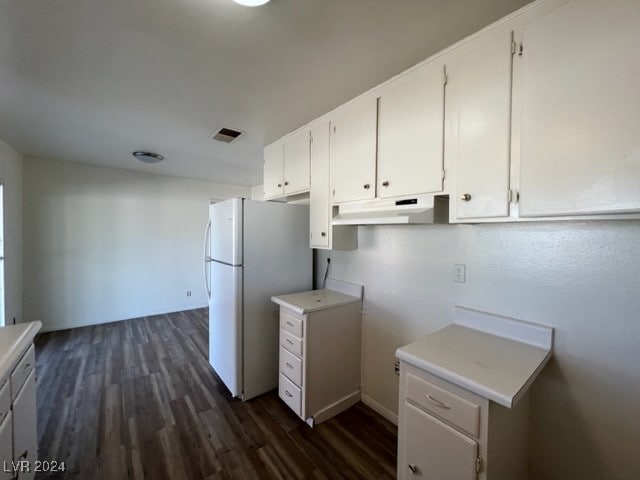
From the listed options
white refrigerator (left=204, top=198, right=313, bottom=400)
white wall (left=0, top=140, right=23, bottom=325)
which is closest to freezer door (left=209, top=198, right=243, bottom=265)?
white refrigerator (left=204, top=198, right=313, bottom=400)

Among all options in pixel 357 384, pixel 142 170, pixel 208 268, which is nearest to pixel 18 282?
pixel 142 170

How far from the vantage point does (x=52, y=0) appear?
3.61ft

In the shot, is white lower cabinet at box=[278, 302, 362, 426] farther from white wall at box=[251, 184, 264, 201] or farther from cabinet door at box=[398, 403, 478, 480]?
white wall at box=[251, 184, 264, 201]

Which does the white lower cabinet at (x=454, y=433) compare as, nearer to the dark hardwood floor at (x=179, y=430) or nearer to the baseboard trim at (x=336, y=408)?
the dark hardwood floor at (x=179, y=430)

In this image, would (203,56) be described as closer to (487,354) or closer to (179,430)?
(487,354)

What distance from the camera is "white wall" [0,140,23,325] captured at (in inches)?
119

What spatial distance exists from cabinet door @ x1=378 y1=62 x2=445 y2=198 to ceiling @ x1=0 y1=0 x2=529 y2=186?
0.13 m

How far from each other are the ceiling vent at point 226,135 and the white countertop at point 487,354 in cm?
236

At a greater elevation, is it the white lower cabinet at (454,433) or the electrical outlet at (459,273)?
the electrical outlet at (459,273)

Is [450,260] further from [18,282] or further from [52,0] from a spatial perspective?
[18,282]

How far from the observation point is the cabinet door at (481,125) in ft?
3.96

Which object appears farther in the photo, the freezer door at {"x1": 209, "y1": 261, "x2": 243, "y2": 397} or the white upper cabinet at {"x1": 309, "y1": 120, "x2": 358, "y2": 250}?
the freezer door at {"x1": 209, "y1": 261, "x2": 243, "y2": 397}

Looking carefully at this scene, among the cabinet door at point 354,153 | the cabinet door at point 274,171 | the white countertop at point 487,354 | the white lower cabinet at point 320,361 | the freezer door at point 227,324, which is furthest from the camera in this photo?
the cabinet door at point 274,171

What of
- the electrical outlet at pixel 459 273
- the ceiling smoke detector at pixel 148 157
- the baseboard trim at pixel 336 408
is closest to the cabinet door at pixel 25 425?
the baseboard trim at pixel 336 408
